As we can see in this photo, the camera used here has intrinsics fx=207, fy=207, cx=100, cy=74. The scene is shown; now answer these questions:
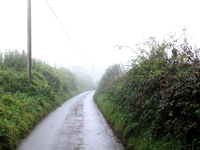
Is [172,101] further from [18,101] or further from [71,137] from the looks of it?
[18,101]

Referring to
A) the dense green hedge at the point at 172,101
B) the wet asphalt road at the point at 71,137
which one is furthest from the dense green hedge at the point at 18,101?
the dense green hedge at the point at 172,101

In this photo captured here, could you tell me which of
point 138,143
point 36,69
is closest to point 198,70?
point 138,143

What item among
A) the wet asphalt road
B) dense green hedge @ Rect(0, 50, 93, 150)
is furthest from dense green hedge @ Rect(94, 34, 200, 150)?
Result: dense green hedge @ Rect(0, 50, 93, 150)

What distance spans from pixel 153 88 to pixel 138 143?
6.92 feet

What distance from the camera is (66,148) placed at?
6855mm

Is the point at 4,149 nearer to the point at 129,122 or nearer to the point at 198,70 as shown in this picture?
the point at 129,122

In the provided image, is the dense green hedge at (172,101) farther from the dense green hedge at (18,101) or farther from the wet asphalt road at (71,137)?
the dense green hedge at (18,101)

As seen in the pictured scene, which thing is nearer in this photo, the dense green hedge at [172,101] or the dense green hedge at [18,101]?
the dense green hedge at [172,101]

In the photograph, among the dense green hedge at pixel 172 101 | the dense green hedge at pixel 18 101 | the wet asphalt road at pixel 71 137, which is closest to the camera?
the dense green hedge at pixel 172 101

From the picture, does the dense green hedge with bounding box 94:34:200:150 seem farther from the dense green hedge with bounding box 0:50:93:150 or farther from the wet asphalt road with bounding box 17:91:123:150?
the dense green hedge with bounding box 0:50:93:150

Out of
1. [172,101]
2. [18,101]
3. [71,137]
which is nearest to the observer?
[172,101]

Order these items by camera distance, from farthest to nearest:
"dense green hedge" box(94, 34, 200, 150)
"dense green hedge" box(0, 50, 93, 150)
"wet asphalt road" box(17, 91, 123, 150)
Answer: "dense green hedge" box(0, 50, 93, 150), "wet asphalt road" box(17, 91, 123, 150), "dense green hedge" box(94, 34, 200, 150)

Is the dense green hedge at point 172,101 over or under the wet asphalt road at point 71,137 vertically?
over

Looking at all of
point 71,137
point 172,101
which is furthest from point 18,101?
point 172,101
